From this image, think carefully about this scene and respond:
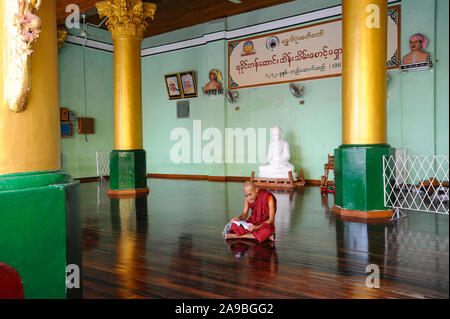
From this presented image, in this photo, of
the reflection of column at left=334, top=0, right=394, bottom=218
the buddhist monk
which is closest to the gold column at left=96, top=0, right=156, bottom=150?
the reflection of column at left=334, top=0, right=394, bottom=218

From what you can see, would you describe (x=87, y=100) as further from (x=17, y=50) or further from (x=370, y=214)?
(x=17, y=50)

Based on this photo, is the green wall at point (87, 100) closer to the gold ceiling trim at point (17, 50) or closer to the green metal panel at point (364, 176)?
the green metal panel at point (364, 176)

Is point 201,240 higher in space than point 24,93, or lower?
lower

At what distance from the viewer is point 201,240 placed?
382cm

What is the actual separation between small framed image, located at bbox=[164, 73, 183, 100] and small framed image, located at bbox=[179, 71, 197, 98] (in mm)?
146

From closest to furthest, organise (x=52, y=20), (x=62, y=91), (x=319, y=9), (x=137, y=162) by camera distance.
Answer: (x=52, y=20) < (x=137, y=162) < (x=319, y=9) < (x=62, y=91)

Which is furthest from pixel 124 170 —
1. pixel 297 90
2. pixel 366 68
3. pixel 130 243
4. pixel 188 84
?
pixel 366 68

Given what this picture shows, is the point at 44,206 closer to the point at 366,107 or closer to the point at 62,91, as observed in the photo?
the point at 366,107

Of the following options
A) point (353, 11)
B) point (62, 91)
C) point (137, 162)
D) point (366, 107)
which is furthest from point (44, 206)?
point (62, 91)

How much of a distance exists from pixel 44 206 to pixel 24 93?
1.80ft

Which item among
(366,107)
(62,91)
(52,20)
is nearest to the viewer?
(52,20)

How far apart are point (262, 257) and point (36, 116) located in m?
2.07

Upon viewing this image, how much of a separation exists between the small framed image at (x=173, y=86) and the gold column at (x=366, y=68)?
7.31m

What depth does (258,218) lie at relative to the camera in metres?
3.95
